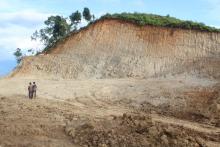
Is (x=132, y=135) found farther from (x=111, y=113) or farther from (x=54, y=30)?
(x=54, y=30)

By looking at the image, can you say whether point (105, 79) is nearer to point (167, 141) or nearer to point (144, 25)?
point (144, 25)

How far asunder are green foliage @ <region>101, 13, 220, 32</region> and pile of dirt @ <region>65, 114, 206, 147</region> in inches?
760

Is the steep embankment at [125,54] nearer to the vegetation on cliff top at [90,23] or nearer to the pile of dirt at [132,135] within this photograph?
the vegetation on cliff top at [90,23]

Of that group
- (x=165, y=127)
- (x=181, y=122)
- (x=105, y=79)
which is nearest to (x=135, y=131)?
(x=165, y=127)

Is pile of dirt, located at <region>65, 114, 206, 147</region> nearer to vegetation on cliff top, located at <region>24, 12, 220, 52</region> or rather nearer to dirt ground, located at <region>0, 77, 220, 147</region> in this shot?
dirt ground, located at <region>0, 77, 220, 147</region>

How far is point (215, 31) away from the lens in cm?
3566

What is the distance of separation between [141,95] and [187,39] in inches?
347

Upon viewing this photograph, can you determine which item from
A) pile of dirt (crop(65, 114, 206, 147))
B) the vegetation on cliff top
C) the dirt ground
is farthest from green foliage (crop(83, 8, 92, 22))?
pile of dirt (crop(65, 114, 206, 147))

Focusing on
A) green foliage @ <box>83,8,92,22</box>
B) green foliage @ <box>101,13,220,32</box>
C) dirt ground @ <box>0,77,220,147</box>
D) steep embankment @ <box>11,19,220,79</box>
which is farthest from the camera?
green foliage @ <box>83,8,92,22</box>

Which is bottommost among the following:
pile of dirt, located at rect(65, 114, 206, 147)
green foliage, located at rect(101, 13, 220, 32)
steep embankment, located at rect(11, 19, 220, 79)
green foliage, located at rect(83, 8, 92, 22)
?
pile of dirt, located at rect(65, 114, 206, 147)

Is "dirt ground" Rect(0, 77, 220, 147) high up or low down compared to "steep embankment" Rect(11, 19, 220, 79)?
down

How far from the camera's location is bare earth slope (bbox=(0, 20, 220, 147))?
17.0 meters

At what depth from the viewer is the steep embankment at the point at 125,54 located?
34.9 m

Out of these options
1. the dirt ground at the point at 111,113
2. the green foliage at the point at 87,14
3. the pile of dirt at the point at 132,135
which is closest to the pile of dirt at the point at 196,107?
the dirt ground at the point at 111,113
